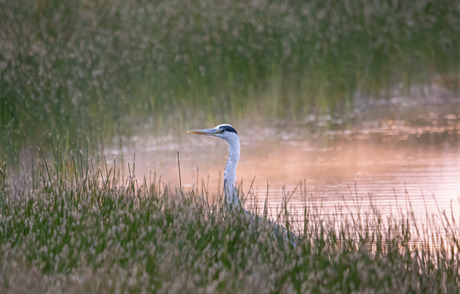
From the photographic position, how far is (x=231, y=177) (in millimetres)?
7324

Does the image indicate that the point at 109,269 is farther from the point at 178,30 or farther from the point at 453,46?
the point at 453,46

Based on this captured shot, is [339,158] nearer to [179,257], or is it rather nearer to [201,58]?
[201,58]

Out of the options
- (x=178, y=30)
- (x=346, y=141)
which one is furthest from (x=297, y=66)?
(x=346, y=141)

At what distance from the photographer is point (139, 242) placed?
5824mm

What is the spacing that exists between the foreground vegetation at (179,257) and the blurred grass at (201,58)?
162 inches

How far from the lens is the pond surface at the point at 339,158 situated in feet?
29.1

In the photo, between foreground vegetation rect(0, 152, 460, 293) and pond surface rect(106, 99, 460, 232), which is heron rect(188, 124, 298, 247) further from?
pond surface rect(106, 99, 460, 232)

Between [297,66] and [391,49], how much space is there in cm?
233

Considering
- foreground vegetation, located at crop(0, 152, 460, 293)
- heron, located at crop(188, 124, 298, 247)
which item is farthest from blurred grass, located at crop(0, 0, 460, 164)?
foreground vegetation, located at crop(0, 152, 460, 293)

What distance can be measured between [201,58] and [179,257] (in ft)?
27.2

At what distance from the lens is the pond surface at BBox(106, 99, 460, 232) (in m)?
8.88

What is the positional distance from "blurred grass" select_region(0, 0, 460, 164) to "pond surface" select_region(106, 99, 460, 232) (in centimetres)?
71

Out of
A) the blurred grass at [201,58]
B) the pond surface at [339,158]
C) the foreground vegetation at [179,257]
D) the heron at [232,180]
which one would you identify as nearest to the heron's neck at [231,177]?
the heron at [232,180]

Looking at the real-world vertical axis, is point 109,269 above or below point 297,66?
below
